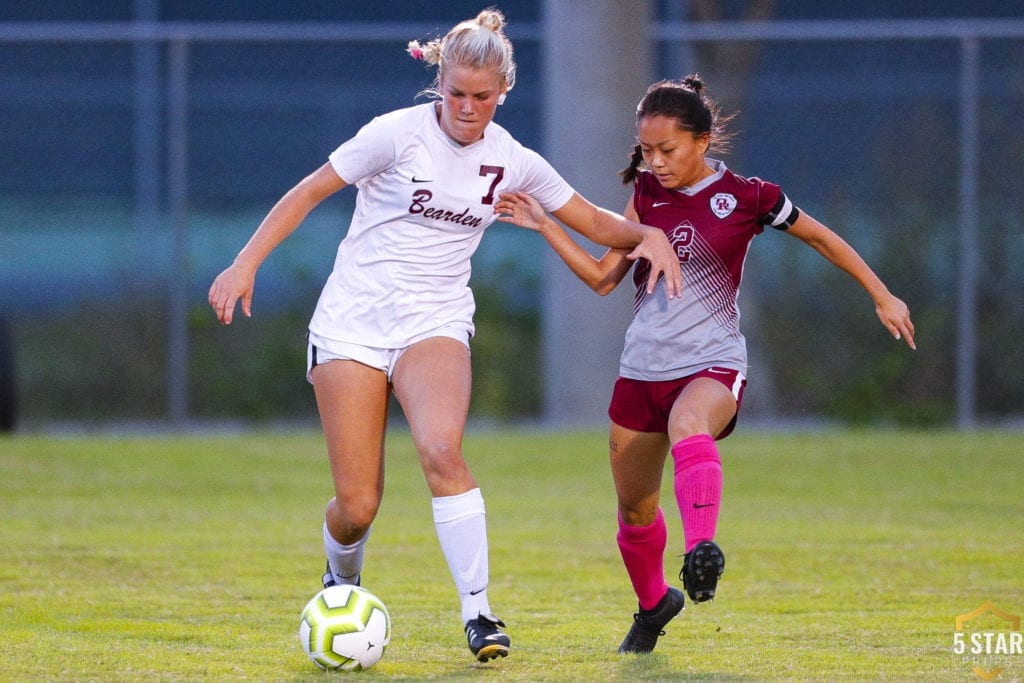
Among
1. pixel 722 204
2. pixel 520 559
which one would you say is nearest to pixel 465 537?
pixel 722 204

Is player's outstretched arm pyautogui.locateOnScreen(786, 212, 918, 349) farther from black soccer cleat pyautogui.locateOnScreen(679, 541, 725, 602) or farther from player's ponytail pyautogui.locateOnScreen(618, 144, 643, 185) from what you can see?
black soccer cleat pyautogui.locateOnScreen(679, 541, 725, 602)

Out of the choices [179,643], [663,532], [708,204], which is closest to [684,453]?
[663,532]

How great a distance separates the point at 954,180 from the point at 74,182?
818 cm

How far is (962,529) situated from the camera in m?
7.63

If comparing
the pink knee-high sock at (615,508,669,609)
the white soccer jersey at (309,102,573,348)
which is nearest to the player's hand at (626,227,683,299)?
the white soccer jersey at (309,102,573,348)

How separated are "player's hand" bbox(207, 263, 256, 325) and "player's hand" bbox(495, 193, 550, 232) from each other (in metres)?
0.83

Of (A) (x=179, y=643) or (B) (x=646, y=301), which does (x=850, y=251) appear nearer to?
(B) (x=646, y=301)

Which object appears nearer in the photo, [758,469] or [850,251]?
[850,251]

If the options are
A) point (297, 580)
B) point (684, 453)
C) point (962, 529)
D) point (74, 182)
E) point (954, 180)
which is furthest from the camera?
point (74, 182)

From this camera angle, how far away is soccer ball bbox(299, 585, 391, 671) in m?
4.37

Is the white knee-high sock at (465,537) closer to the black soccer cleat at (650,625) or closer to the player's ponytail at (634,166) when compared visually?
the black soccer cleat at (650,625)

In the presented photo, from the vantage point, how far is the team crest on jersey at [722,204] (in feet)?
15.9

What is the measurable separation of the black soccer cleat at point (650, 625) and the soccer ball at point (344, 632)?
0.83m

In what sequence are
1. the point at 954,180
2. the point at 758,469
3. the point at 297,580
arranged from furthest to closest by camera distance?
Result: 1. the point at 954,180
2. the point at 758,469
3. the point at 297,580
